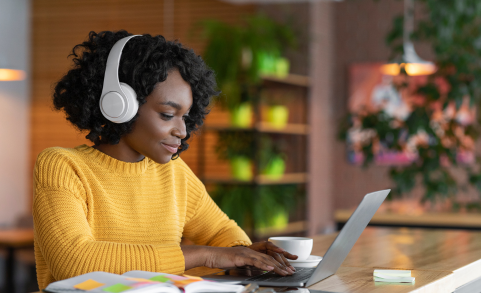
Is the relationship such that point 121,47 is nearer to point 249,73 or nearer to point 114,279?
point 114,279

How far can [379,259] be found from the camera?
151 cm

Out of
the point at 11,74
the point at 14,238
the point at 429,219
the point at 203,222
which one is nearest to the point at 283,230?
the point at 429,219

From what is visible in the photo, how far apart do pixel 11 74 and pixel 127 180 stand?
221 centimetres

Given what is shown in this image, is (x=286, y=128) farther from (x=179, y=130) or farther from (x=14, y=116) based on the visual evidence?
(x=179, y=130)

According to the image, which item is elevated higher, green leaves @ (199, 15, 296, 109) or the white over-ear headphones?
green leaves @ (199, 15, 296, 109)

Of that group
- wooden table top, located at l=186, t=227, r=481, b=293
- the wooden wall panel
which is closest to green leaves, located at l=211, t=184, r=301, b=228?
the wooden wall panel

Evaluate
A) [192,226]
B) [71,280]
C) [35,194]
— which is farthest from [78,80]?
[71,280]

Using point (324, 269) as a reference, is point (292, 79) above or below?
above

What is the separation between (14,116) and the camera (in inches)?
131

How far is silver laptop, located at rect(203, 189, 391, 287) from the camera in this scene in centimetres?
109

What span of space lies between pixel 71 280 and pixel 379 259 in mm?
832

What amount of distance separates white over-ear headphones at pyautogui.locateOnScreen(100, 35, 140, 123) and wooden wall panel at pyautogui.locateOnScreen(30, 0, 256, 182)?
6.07 feet

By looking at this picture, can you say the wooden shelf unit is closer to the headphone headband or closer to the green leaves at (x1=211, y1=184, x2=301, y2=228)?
the green leaves at (x1=211, y1=184, x2=301, y2=228)

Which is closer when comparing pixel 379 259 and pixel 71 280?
pixel 71 280
